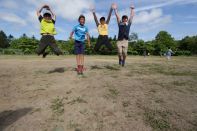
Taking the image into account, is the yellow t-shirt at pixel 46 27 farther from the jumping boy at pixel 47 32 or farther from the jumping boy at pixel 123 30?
the jumping boy at pixel 123 30

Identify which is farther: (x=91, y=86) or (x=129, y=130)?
(x=91, y=86)

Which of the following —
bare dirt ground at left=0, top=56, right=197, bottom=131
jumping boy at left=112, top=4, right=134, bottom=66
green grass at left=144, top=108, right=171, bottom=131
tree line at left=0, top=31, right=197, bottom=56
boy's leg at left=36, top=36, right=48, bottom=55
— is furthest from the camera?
tree line at left=0, top=31, right=197, bottom=56

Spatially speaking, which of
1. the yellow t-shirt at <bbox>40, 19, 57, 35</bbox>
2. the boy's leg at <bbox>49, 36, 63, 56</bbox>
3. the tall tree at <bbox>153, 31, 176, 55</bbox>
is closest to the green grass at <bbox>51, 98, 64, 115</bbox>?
the boy's leg at <bbox>49, 36, 63, 56</bbox>

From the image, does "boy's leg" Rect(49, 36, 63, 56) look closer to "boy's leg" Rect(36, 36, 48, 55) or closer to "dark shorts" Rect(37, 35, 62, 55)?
"dark shorts" Rect(37, 35, 62, 55)

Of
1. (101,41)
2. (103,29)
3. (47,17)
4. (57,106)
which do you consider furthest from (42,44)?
(57,106)

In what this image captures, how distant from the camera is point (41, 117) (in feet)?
17.6

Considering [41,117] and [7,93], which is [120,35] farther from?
[41,117]

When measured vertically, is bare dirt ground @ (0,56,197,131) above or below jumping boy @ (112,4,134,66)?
below

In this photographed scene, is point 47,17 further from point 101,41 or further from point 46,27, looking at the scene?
point 101,41

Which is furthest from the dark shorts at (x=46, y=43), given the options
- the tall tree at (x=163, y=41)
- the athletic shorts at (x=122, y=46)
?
the tall tree at (x=163, y=41)

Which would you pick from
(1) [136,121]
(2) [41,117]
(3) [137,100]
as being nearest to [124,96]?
(3) [137,100]

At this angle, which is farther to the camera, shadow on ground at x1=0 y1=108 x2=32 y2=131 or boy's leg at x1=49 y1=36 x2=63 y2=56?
boy's leg at x1=49 y1=36 x2=63 y2=56

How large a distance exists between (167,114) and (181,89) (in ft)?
6.68

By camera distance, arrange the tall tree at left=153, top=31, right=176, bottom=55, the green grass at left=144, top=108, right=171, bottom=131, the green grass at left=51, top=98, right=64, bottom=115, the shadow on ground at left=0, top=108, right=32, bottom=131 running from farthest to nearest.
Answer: the tall tree at left=153, top=31, right=176, bottom=55 < the green grass at left=51, top=98, right=64, bottom=115 < the shadow on ground at left=0, top=108, right=32, bottom=131 < the green grass at left=144, top=108, right=171, bottom=131
